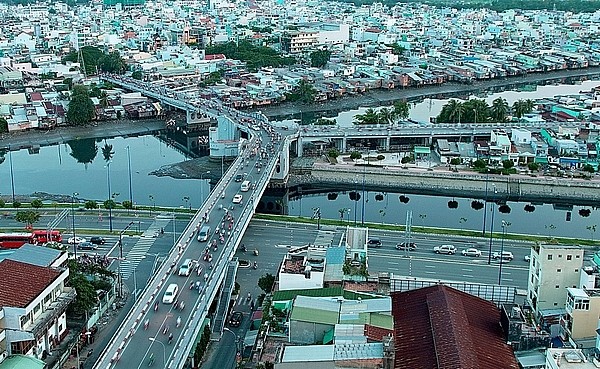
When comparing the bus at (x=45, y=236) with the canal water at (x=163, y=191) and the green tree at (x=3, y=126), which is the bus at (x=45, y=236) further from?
the green tree at (x=3, y=126)

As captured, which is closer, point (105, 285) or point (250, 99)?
point (105, 285)

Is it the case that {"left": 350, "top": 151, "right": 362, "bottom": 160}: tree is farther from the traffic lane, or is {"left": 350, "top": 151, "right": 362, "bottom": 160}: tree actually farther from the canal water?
the traffic lane

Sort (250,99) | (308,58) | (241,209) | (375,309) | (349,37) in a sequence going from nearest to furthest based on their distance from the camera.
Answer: (375,309) < (241,209) < (250,99) < (308,58) < (349,37)

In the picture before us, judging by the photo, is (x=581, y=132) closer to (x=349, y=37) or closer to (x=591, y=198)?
(x=591, y=198)

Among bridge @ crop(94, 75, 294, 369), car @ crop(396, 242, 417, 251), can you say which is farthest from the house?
car @ crop(396, 242, 417, 251)

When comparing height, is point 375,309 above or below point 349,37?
below

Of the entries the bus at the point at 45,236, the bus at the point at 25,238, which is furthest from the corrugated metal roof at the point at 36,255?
the bus at the point at 45,236

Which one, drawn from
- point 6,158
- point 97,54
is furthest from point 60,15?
point 6,158

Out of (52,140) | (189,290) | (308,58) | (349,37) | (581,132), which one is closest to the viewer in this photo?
(189,290)
